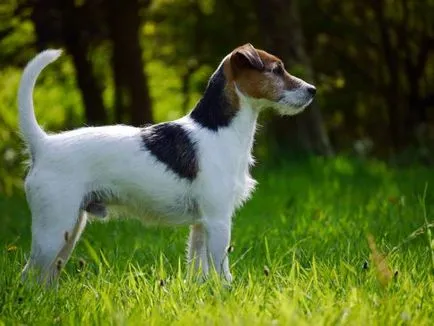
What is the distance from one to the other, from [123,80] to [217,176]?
36.2 ft

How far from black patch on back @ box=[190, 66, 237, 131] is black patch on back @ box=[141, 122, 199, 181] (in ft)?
0.56

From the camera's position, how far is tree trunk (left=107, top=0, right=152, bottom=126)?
49.5ft

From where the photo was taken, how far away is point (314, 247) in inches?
249

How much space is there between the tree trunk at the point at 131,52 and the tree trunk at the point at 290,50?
273 centimetres

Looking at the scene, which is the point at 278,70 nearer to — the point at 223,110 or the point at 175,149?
the point at 223,110

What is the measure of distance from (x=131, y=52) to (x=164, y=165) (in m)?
10.0

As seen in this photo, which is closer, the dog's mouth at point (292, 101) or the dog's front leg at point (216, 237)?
the dog's front leg at point (216, 237)

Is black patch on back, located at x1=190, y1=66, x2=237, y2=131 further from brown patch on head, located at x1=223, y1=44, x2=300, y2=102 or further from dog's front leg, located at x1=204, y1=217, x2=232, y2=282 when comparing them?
dog's front leg, located at x1=204, y1=217, x2=232, y2=282

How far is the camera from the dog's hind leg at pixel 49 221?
5.15 metres

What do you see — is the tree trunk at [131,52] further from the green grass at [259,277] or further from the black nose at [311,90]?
the black nose at [311,90]

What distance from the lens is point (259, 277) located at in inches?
196

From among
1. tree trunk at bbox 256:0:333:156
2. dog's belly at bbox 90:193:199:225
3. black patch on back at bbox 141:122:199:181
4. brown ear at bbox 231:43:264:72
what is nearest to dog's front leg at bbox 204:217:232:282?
dog's belly at bbox 90:193:199:225

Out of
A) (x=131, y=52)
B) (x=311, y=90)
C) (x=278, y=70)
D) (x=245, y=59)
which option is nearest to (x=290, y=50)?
(x=131, y=52)

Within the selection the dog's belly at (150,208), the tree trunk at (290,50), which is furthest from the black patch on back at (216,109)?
the tree trunk at (290,50)
